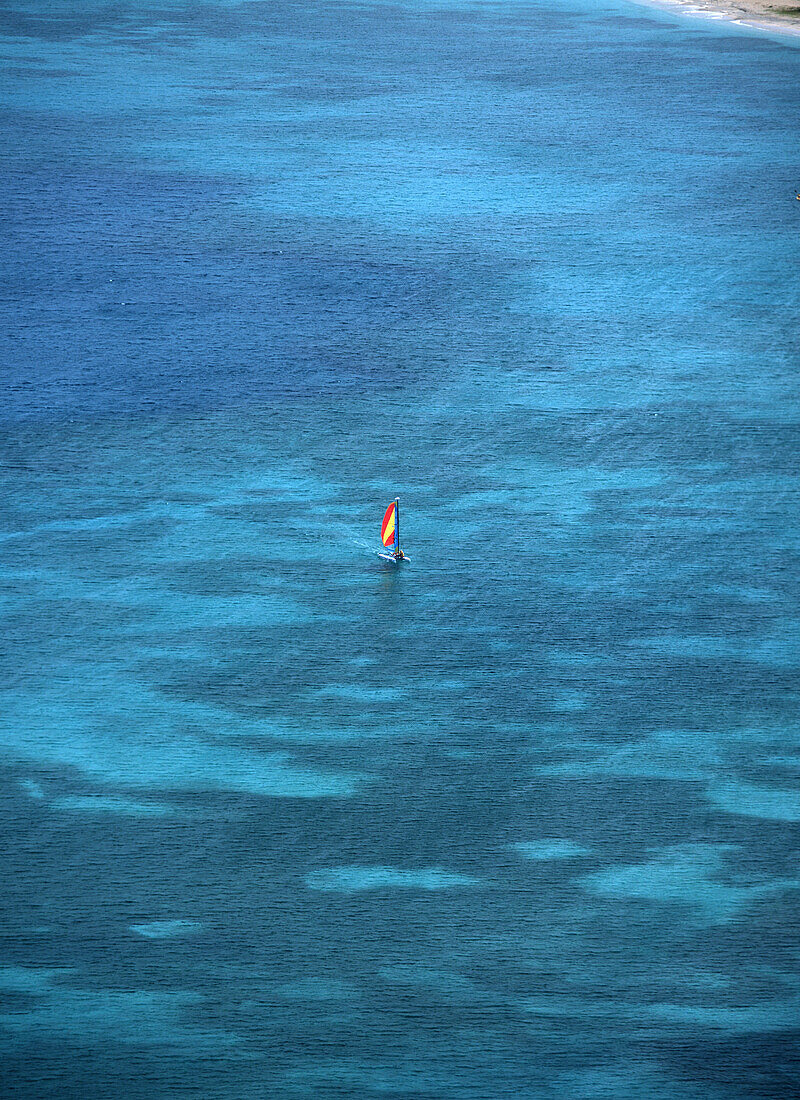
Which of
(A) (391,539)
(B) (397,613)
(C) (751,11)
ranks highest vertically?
(C) (751,11)

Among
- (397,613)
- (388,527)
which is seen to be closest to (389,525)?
(388,527)

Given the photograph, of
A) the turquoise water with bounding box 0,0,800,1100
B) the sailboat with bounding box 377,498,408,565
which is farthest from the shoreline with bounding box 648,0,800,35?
the sailboat with bounding box 377,498,408,565

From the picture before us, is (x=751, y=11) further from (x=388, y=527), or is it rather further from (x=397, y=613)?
(x=397, y=613)

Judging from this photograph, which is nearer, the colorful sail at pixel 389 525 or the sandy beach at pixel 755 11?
the colorful sail at pixel 389 525

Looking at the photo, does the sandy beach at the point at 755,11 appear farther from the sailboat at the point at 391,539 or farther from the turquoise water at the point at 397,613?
the sailboat at the point at 391,539

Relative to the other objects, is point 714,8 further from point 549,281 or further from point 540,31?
point 549,281

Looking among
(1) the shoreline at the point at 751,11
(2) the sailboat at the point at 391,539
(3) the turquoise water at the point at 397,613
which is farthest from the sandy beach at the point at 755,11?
(2) the sailboat at the point at 391,539
